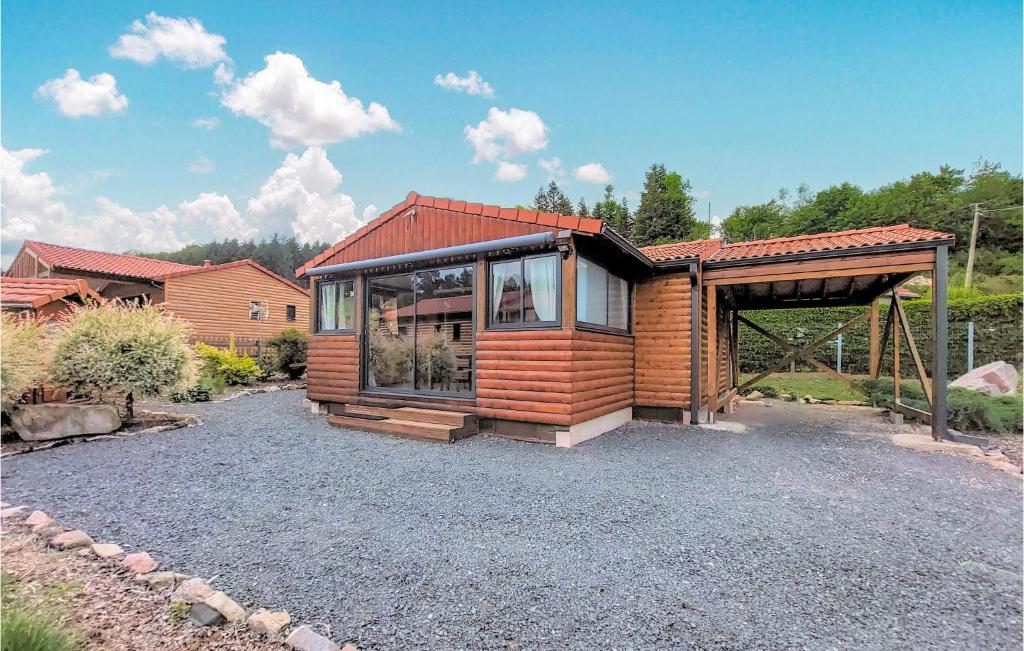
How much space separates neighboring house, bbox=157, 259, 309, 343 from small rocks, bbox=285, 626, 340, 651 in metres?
16.5

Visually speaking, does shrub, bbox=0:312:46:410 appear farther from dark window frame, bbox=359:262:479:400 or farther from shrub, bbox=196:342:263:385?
shrub, bbox=196:342:263:385

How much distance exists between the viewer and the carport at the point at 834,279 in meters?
5.64

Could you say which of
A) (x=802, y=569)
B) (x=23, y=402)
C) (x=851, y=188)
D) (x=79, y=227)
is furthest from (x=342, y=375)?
(x=851, y=188)

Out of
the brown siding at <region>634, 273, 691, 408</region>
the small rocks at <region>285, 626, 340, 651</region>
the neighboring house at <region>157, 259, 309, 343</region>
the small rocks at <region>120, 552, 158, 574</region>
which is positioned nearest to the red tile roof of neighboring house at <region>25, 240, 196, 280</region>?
the neighboring house at <region>157, 259, 309, 343</region>

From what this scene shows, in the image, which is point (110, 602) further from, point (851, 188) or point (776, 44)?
point (851, 188)

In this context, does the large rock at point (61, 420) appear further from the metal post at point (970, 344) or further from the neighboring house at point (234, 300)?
the metal post at point (970, 344)

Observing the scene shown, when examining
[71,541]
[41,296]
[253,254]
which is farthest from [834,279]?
[253,254]

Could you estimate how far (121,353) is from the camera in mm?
5695

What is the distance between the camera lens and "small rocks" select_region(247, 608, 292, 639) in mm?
1796

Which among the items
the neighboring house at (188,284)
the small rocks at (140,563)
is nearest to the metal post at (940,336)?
the small rocks at (140,563)

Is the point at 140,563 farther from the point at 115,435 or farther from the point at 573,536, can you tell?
the point at 115,435

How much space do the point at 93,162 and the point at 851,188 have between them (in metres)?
39.9

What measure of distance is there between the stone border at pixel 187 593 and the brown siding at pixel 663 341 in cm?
629

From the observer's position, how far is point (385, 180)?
11586 mm
